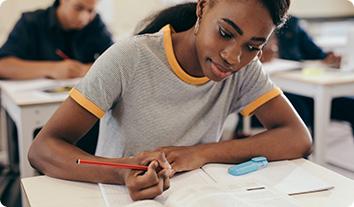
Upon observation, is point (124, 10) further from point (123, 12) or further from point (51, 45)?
point (51, 45)

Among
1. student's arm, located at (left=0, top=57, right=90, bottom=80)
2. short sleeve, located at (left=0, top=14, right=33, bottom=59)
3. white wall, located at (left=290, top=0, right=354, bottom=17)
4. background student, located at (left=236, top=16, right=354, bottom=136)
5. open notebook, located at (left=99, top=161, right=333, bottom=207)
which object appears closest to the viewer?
open notebook, located at (left=99, top=161, right=333, bottom=207)

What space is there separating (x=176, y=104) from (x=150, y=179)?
36 centimetres

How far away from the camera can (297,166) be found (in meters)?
1.07

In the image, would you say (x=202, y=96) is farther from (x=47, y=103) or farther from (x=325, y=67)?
(x=325, y=67)

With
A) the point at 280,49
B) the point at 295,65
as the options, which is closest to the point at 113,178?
the point at 295,65

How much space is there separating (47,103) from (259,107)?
0.94m

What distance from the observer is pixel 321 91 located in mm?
2314

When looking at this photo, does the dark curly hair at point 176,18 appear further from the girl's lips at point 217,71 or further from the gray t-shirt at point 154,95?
the girl's lips at point 217,71

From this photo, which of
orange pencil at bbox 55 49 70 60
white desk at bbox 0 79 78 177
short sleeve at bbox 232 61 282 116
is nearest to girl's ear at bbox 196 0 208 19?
short sleeve at bbox 232 61 282 116

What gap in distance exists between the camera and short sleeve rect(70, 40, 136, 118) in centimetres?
105

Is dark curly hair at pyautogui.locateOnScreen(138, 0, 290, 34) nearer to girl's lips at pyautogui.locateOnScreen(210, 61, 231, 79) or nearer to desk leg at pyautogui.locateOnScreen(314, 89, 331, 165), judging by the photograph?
girl's lips at pyautogui.locateOnScreen(210, 61, 231, 79)

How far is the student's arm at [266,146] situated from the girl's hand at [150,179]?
0.27 ft

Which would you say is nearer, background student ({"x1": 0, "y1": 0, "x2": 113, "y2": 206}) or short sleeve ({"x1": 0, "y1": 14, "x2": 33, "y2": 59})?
background student ({"x1": 0, "y1": 0, "x2": 113, "y2": 206})

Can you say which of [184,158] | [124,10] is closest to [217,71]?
[184,158]
